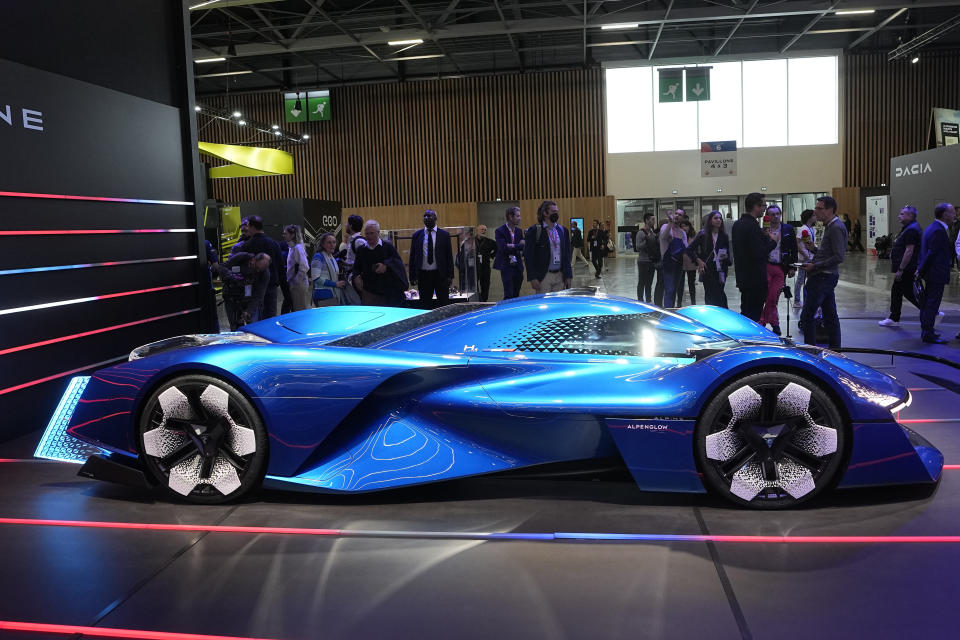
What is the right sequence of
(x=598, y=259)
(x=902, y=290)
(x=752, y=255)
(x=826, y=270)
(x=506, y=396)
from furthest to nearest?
(x=598, y=259) → (x=902, y=290) → (x=752, y=255) → (x=826, y=270) → (x=506, y=396)

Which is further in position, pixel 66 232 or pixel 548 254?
pixel 548 254

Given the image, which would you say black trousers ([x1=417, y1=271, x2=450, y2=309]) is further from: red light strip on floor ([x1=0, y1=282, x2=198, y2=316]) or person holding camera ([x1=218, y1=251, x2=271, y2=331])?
red light strip on floor ([x1=0, y1=282, x2=198, y2=316])

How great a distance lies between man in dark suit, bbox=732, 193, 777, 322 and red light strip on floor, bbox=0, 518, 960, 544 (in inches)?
159

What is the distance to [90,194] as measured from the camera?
4992 millimetres

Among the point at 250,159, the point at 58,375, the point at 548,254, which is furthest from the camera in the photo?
the point at 250,159

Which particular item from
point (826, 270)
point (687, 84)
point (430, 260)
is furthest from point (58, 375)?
point (687, 84)

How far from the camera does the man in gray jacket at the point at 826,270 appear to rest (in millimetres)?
5812

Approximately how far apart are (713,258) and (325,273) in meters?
4.15

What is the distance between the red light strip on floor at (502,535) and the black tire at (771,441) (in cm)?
26

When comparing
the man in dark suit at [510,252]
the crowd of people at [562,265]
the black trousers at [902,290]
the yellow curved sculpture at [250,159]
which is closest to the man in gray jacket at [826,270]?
the crowd of people at [562,265]

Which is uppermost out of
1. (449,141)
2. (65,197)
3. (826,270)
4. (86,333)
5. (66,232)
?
(449,141)

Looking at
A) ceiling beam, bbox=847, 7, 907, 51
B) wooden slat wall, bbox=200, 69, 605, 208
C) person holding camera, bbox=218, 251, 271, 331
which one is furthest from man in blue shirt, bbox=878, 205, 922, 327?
wooden slat wall, bbox=200, 69, 605, 208

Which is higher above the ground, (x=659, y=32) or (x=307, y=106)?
(x=659, y=32)

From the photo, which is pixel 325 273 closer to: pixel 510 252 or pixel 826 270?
pixel 510 252
